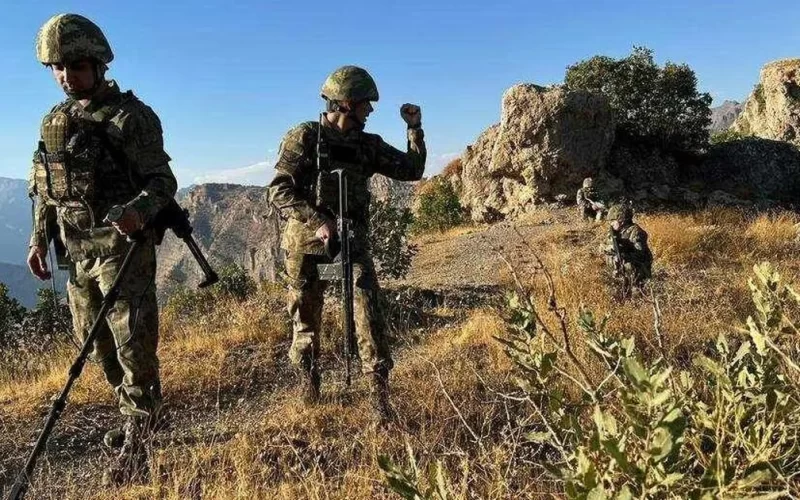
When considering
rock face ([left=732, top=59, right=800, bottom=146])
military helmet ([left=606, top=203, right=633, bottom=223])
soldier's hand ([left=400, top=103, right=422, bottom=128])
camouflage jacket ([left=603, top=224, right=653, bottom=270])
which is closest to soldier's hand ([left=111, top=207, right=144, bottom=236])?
soldier's hand ([left=400, top=103, right=422, bottom=128])

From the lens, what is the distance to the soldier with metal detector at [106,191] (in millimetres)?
2842

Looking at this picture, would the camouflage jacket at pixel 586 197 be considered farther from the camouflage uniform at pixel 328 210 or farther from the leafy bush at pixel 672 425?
the leafy bush at pixel 672 425

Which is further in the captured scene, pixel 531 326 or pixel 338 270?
pixel 338 270

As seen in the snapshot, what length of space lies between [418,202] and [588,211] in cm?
839

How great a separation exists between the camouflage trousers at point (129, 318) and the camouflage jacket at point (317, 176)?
34.0 inches

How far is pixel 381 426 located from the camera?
127 inches

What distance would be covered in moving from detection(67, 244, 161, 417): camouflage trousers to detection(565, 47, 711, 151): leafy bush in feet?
51.1

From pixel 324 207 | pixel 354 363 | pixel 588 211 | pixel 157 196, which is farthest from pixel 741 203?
pixel 157 196

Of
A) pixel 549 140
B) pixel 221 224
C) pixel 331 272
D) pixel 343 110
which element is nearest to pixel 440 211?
pixel 549 140

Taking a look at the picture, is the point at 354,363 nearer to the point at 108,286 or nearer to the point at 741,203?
the point at 108,286

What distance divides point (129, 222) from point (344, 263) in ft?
3.76

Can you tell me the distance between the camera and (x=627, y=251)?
7.51 meters

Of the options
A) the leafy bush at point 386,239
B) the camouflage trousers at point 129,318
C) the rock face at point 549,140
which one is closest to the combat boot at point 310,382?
the camouflage trousers at point 129,318

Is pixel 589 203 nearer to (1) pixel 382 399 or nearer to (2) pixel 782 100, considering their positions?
(1) pixel 382 399
